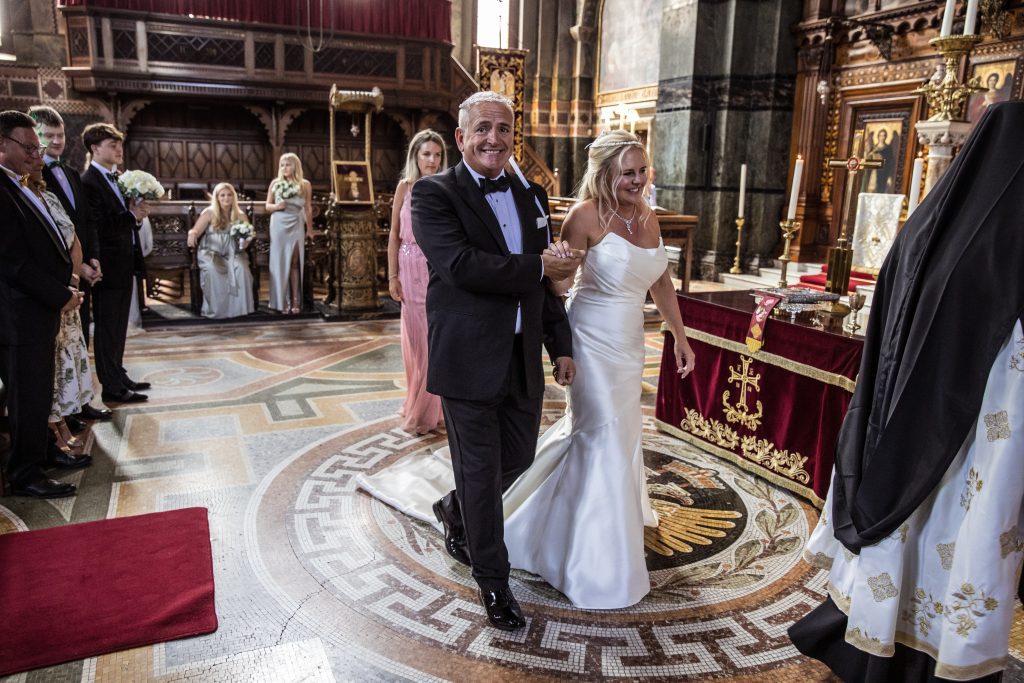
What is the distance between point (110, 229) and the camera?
5.19m

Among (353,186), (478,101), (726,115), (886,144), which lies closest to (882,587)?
(478,101)

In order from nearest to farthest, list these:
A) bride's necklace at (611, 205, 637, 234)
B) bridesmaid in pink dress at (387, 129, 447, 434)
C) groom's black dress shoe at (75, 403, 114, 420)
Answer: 1. bride's necklace at (611, 205, 637, 234)
2. bridesmaid in pink dress at (387, 129, 447, 434)
3. groom's black dress shoe at (75, 403, 114, 420)

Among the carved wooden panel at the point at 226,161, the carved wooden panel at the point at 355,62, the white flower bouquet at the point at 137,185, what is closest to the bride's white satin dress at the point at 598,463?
the white flower bouquet at the point at 137,185

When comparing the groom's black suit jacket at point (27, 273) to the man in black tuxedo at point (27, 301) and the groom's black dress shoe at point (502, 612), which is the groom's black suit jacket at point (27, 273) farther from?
the groom's black dress shoe at point (502, 612)

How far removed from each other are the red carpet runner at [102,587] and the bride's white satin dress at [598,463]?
130 cm

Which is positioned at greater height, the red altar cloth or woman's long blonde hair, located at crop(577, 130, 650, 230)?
woman's long blonde hair, located at crop(577, 130, 650, 230)

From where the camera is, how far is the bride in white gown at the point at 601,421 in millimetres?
2883

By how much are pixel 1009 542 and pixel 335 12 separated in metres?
13.4

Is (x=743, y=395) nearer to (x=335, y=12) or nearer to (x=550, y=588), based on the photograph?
(x=550, y=588)

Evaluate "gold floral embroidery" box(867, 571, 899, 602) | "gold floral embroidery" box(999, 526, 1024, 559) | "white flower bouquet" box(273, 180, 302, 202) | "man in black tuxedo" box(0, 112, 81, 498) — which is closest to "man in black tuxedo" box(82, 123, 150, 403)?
"man in black tuxedo" box(0, 112, 81, 498)

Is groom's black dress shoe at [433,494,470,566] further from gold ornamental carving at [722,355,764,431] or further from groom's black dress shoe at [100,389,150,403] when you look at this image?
groom's black dress shoe at [100,389,150,403]

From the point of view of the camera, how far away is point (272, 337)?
771 cm

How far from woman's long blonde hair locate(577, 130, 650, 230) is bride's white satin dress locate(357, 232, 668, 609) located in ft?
0.44

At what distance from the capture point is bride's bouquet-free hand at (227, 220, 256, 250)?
28.0 ft
